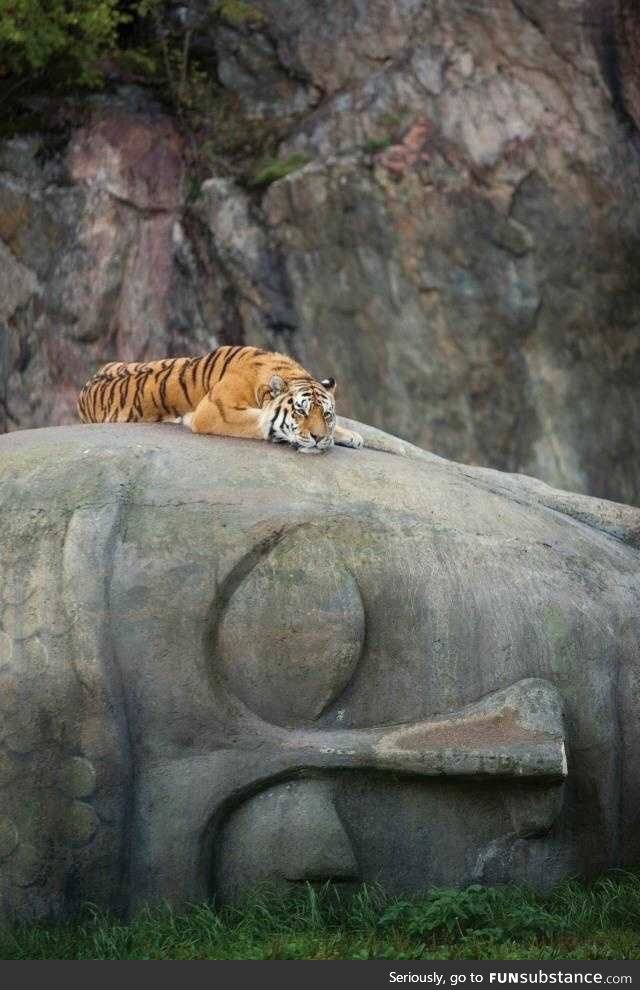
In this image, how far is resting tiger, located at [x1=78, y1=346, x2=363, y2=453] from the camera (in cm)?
649

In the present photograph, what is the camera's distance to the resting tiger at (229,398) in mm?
6492

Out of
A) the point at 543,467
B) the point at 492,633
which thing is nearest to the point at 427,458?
the point at 492,633

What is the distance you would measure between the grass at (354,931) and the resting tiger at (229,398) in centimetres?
200

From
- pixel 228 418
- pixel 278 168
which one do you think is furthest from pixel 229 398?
pixel 278 168

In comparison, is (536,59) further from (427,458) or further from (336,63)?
(427,458)

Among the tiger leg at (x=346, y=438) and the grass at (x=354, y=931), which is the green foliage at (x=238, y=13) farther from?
the grass at (x=354, y=931)

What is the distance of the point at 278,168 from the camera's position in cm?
1282

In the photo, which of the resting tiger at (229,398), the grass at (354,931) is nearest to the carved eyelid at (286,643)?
the grass at (354,931)

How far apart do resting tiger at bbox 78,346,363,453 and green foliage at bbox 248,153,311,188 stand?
17.4 feet

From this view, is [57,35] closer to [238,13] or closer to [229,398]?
[238,13]

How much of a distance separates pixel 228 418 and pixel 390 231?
6.22 metres

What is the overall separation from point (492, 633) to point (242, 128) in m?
8.59

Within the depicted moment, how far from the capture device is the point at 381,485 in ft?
19.9

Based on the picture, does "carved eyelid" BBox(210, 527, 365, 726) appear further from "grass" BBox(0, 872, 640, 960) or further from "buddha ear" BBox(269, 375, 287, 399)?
"buddha ear" BBox(269, 375, 287, 399)
